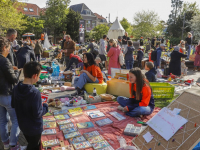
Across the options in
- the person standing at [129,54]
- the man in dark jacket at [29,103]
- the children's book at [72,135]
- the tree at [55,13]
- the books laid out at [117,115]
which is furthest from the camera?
the tree at [55,13]

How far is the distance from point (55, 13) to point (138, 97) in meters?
41.7

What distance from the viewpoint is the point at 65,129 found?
3281 millimetres

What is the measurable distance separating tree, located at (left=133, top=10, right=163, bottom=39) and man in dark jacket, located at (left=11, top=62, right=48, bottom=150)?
107ft

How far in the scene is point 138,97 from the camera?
152 inches

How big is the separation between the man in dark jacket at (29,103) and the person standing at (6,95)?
490 mm

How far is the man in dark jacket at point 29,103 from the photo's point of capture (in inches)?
84.7

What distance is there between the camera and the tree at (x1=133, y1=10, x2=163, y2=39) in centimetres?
3347

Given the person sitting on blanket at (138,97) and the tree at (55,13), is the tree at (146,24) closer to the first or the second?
the tree at (55,13)

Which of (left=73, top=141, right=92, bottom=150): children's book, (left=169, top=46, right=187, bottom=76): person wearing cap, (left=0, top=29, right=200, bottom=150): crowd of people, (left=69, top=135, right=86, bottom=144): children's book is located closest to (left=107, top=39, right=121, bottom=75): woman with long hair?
(left=0, top=29, right=200, bottom=150): crowd of people

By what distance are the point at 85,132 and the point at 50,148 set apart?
73 centimetres

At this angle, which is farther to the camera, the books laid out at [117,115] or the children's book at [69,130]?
the books laid out at [117,115]

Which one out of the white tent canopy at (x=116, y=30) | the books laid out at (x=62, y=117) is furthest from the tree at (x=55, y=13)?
the books laid out at (x=62, y=117)

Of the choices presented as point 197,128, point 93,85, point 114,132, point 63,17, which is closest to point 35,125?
point 114,132

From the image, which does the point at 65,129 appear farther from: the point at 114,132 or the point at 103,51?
the point at 103,51
